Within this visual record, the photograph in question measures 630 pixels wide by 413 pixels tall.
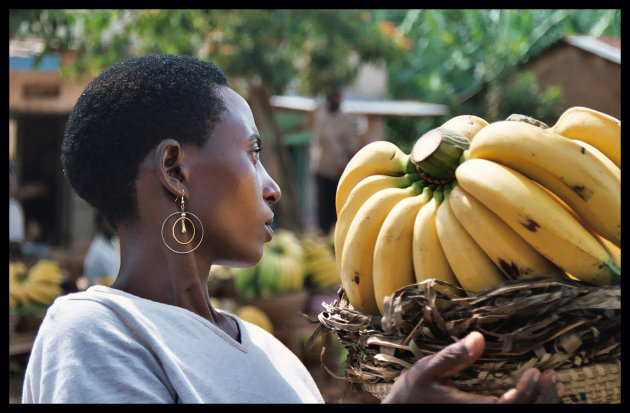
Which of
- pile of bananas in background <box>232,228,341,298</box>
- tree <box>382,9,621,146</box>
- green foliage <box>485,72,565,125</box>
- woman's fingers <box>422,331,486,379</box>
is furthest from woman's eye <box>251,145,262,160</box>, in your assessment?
green foliage <box>485,72,565,125</box>

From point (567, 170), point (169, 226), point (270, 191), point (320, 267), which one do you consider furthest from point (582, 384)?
point (320, 267)

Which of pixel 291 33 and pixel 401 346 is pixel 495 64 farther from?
pixel 401 346

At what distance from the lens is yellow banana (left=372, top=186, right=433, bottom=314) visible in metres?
1.43

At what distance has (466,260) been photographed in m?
1.35

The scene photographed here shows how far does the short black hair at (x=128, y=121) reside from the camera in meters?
1.48

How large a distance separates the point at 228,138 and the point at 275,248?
14.7ft

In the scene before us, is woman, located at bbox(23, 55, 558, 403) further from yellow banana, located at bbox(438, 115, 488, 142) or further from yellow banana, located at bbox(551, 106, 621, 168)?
yellow banana, located at bbox(551, 106, 621, 168)

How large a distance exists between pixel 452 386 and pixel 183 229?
622mm

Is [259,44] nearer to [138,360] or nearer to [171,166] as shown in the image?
[171,166]

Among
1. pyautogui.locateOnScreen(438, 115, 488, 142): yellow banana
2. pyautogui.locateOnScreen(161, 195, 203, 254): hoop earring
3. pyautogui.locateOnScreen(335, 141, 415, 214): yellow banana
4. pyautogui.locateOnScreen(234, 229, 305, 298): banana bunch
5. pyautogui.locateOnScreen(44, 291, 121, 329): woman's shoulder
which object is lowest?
pyautogui.locateOnScreen(234, 229, 305, 298): banana bunch

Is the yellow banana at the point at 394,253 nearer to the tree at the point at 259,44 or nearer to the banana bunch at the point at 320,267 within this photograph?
the tree at the point at 259,44

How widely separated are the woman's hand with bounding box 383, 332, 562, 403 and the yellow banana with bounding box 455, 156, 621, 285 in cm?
20

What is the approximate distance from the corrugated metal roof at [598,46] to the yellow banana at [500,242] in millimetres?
1550
